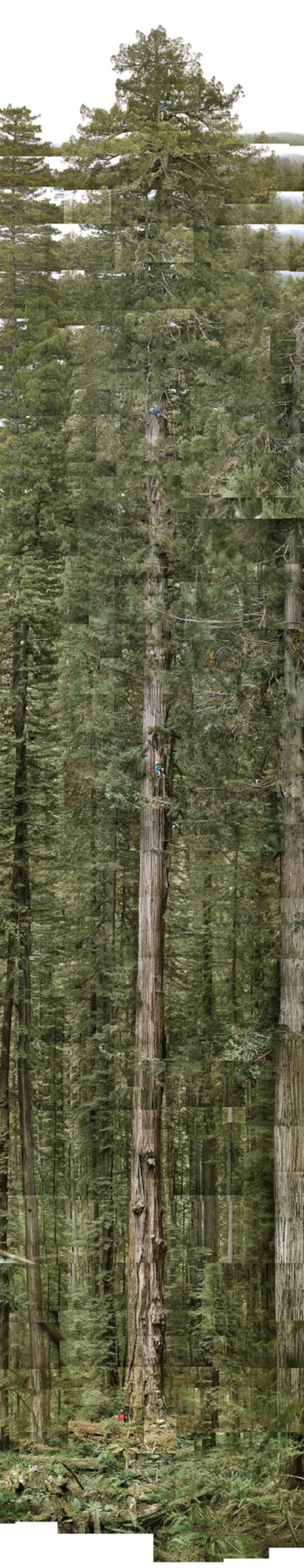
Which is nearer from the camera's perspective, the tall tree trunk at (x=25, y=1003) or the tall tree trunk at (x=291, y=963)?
the tall tree trunk at (x=291, y=963)

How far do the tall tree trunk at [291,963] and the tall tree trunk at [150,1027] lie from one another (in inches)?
33.3

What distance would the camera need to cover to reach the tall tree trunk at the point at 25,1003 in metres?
10.6

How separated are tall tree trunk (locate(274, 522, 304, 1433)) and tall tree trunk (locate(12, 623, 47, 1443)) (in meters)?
2.35

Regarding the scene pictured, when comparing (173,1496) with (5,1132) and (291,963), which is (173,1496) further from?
(5,1132)

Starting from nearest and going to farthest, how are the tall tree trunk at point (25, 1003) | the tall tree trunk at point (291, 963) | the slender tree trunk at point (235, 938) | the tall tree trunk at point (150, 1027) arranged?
the tall tree trunk at point (291, 963) < the tall tree trunk at point (150, 1027) < the slender tree trunk at point (235, 938) < the tall tree trunk at point (25, 1003)

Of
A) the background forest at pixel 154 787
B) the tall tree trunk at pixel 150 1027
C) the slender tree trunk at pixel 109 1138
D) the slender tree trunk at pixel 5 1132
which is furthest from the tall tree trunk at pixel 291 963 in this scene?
the slender tree trunk at pixel 5 1132

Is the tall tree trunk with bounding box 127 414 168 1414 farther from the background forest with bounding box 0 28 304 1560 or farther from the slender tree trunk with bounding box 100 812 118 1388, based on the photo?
the slender tree trunk with bounding box 100 812 118 1388

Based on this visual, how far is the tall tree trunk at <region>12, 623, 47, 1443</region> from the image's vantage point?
419 inches

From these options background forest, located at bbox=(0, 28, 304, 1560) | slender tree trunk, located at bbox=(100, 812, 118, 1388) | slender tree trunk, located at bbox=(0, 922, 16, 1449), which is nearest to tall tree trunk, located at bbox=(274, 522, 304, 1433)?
background forest, located at bbox=(0, 28, 304, 1560)

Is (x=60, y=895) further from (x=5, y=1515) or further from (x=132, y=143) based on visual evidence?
(x=132, y=143)

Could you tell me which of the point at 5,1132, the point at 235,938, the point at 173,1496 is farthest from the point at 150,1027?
the point at 173,1496

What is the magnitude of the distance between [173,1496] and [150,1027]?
2817 mm

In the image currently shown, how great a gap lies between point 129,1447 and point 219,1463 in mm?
598

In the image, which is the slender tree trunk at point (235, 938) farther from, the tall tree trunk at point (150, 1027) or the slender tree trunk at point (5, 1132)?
the slender tree trunk at point (5, 1132)
